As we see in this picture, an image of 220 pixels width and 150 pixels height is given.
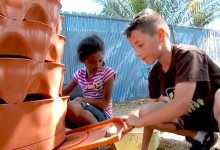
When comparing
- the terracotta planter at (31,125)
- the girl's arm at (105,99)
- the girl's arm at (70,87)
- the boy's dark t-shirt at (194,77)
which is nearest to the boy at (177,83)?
the boy's dark t-shirt at (194,77)

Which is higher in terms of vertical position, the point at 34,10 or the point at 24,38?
the point at 34,10

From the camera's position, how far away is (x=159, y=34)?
158 centimetres

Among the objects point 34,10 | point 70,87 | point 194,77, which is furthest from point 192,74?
point 70,87

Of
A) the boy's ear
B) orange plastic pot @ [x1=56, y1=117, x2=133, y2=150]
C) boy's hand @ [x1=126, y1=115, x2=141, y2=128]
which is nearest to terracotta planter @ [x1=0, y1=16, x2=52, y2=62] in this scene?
orange plastic pot @ [x1=56, y1=117, x2=133, y2=150]

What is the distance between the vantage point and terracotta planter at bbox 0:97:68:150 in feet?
2.95

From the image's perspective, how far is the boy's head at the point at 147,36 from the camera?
1521mm

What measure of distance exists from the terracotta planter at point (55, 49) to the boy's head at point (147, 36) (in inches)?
16.7

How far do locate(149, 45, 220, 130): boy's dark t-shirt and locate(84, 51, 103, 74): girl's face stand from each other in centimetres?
35

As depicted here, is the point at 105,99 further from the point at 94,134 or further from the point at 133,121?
the point at 94,134

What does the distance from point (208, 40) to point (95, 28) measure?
4.31 m

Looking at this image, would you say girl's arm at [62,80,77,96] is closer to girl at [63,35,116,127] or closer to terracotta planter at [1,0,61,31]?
girl at [63,35,116,127]

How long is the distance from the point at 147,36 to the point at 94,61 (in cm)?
53

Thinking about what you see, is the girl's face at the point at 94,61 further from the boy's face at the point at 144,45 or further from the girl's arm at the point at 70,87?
the boy's face at the point at 144,45

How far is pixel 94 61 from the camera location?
1.97 meters
